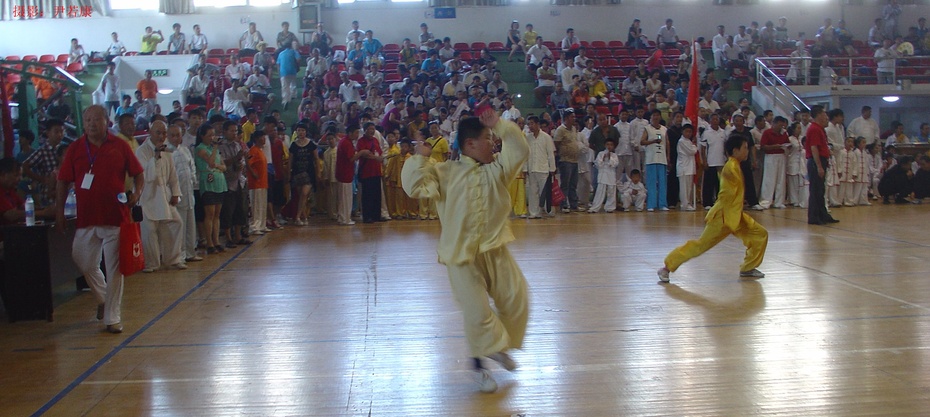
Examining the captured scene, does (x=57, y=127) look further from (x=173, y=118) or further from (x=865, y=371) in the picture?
(x=865, y=371)

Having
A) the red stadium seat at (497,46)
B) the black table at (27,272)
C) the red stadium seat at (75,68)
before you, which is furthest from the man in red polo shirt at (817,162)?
the red stadium seat at (75,68)

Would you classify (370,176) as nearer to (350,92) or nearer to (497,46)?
(350,92)

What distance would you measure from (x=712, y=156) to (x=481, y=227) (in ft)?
35.7

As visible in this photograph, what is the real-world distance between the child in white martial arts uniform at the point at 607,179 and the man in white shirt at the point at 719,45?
918cm

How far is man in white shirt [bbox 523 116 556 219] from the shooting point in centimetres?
1358

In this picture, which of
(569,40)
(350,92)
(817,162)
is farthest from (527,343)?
(569,40)

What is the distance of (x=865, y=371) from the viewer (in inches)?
180

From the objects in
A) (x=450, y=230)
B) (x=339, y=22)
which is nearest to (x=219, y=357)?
(x=450, y=230)

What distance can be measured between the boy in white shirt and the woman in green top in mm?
7361

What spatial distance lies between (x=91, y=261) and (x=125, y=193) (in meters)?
0.54

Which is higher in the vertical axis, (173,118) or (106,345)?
(173,118)

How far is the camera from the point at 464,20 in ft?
78.3

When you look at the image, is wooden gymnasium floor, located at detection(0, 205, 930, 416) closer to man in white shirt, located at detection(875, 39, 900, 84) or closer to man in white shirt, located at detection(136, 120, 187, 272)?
man in white shirt, located at detection(136, 120, 187, 272)

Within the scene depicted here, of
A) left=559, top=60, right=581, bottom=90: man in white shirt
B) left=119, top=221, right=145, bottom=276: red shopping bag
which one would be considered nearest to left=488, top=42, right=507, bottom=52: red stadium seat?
left=559, top=60, right=581, bottom=90: man in white shirt
